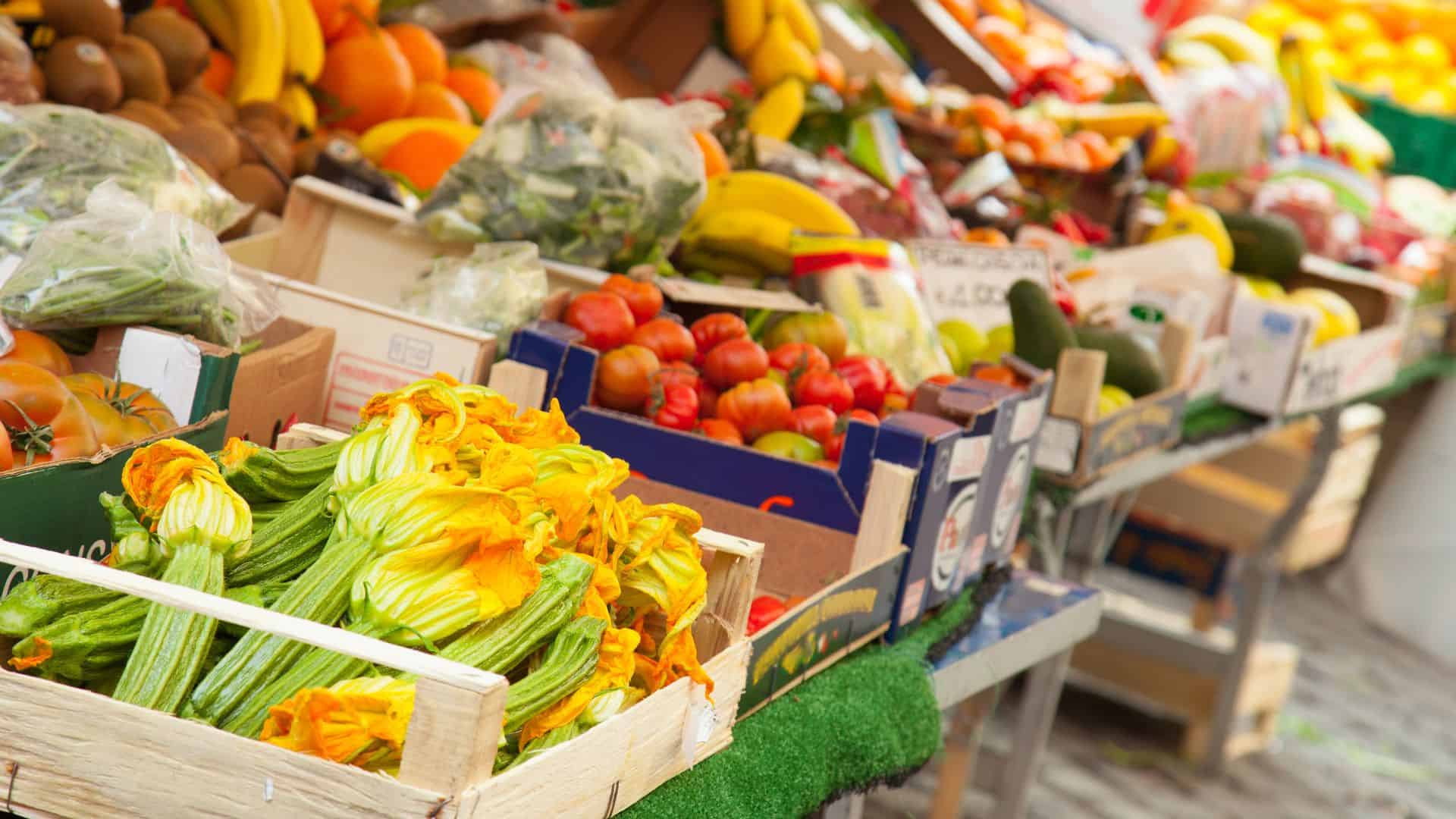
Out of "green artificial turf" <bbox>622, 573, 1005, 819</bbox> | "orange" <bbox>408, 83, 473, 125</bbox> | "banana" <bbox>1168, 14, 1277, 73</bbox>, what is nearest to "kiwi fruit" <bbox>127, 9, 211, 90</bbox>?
"orange" <bbox>408, 83, 473, 125</bbox>

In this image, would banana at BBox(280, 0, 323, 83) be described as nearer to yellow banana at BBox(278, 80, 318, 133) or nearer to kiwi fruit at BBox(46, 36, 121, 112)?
yellow banana at BBox(278, 80, 318, 133)

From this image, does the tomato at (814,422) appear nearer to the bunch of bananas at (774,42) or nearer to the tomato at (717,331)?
the tomato at (717,331)

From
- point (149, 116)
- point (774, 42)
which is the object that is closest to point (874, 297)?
point (149, 116)

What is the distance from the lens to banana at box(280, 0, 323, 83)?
10.9 feet

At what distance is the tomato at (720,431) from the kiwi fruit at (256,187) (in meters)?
0.99

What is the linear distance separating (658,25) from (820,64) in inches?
21.1

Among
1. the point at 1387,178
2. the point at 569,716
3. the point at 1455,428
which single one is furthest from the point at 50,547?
the point at 1387,178

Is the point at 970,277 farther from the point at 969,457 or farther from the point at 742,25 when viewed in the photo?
the point at 742,25

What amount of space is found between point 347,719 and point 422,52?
2.72 m

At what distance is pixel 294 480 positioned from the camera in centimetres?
148

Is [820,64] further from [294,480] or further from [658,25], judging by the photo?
[294,480]

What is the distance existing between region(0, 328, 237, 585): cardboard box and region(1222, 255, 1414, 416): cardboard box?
293 cm

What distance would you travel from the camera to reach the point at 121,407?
170 cm

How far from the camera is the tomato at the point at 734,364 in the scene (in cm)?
242
